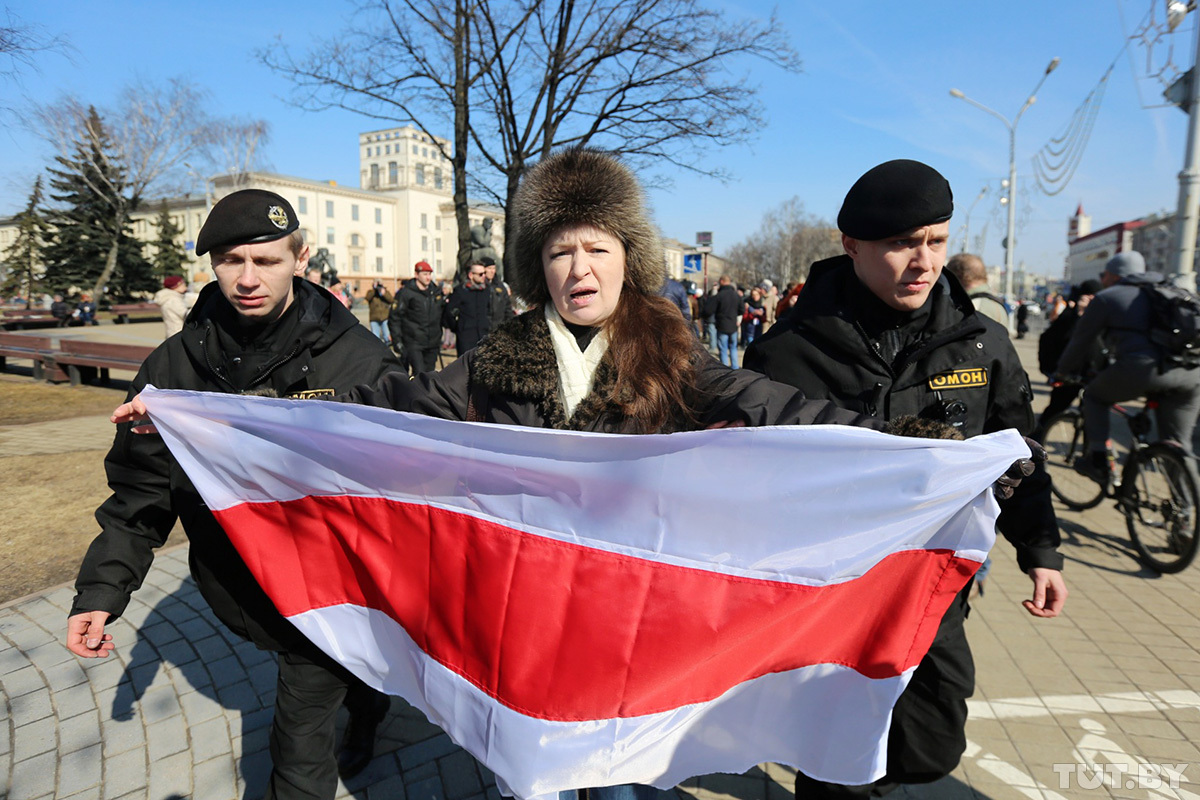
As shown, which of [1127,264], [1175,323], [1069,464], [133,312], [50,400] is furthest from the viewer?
[133,312]

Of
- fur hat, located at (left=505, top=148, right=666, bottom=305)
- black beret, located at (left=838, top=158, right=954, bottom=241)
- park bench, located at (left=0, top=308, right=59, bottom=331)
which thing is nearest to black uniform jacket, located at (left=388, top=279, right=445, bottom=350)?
fur hat, located at (left=505, top=148, right=666, bottom=305)

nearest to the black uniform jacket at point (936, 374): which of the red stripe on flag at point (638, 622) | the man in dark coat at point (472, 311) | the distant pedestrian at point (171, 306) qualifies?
the red stripe on flag at point (638, 622)

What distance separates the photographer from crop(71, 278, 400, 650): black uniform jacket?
2453 millimetres

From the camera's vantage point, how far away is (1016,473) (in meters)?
1.98

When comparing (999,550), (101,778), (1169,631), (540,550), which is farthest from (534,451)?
(999,550)

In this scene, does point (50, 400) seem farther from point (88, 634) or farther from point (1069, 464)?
point (1069, 464)

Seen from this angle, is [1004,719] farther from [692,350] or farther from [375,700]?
[375,700]

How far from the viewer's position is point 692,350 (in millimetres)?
2154

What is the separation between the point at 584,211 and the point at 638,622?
1.15 meters

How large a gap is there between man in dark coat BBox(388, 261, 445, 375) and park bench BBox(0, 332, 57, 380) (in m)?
7.04

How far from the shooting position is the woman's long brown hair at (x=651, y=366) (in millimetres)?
2049

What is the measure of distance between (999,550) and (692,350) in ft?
15.7

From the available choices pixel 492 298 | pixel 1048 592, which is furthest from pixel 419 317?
pixel 1048 592

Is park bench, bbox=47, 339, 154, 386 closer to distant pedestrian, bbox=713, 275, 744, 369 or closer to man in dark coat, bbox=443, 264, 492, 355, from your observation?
man in dark coat, bbox=443, 264, 492, 355
